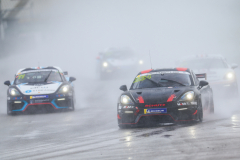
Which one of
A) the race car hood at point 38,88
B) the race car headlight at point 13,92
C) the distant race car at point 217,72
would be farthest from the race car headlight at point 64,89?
the distant race car at point 217,72

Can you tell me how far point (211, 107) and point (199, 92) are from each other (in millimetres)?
1734

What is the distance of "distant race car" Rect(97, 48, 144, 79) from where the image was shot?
84.3 ft

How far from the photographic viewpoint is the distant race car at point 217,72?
15195 millimetres

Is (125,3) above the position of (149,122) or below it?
above

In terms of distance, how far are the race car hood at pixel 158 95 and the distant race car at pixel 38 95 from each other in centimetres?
465

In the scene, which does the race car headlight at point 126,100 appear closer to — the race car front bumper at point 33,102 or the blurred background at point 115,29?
the race car front bumper at point 33,102

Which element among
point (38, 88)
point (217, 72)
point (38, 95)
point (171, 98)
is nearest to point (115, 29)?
point (217, 72)

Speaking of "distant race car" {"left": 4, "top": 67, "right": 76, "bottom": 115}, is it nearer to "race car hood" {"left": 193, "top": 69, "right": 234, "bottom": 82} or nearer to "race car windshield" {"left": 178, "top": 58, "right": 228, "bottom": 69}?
"race car hood" {"left": 193, "top": 69, "right": 234, "bottom": 82}

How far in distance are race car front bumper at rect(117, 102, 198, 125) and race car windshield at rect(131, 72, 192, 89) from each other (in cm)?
105

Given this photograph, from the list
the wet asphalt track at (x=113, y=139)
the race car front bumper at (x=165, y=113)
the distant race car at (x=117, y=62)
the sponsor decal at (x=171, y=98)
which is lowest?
the wet asphalt track at (x=113, y=139)

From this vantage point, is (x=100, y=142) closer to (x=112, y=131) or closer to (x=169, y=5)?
(x=112, y=131)

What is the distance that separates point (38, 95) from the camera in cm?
1301

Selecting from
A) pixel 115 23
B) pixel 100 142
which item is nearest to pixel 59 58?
pixel 115 23

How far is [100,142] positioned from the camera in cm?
707
